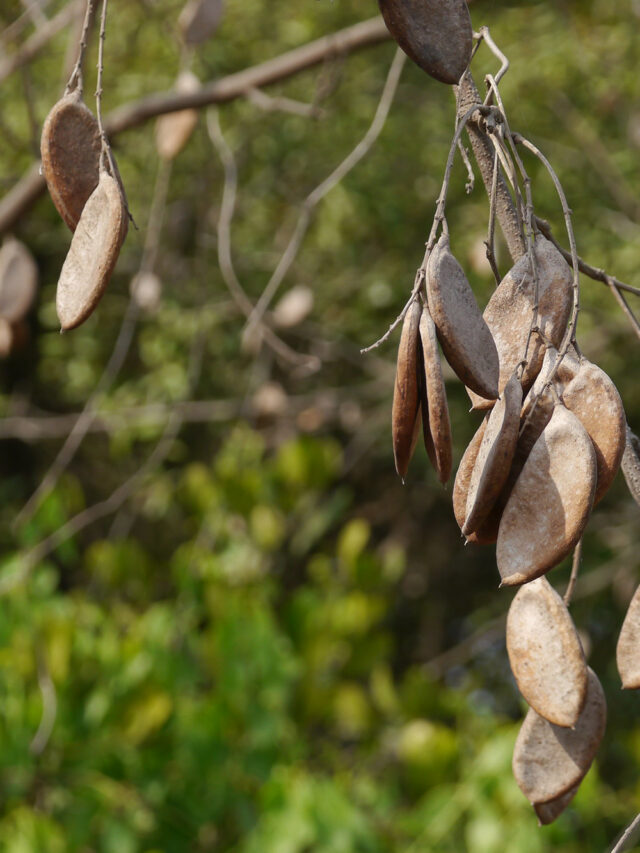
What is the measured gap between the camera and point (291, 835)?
126 cm

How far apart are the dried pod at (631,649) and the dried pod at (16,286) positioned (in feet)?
2.43

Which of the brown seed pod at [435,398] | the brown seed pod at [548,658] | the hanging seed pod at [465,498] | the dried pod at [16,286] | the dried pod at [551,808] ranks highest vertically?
the brown seed pod at [435,398]

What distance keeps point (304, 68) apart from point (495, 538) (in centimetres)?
112

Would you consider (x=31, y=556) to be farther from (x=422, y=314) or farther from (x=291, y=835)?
(x=422, y=314)

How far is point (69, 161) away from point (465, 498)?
8.8 inches

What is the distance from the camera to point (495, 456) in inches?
15.9

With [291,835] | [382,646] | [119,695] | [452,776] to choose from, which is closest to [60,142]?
[291,835]

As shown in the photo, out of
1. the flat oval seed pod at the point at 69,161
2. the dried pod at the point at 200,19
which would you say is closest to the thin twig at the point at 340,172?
the dried pod at the point at 200,19

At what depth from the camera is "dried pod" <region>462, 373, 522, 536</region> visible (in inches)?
15.9

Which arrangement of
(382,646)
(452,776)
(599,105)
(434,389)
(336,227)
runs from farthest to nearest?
1. (336,227)
2. (599,105)
3. (382,646)
4. (452,776)
5. (434,389)

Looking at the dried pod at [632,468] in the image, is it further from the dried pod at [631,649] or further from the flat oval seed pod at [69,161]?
the flat oval seed pod at [69,161]

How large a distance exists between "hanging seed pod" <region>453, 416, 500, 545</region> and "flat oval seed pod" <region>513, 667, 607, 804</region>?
5.1 inches

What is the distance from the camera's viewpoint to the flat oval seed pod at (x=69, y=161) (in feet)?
1.58

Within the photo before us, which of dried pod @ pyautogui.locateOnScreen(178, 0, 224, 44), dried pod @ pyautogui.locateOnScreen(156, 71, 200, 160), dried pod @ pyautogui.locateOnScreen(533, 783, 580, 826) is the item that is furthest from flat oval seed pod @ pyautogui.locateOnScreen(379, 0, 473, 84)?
dried pod @ pyautogui.locateOnScreen(156, 71, 200, 160)
